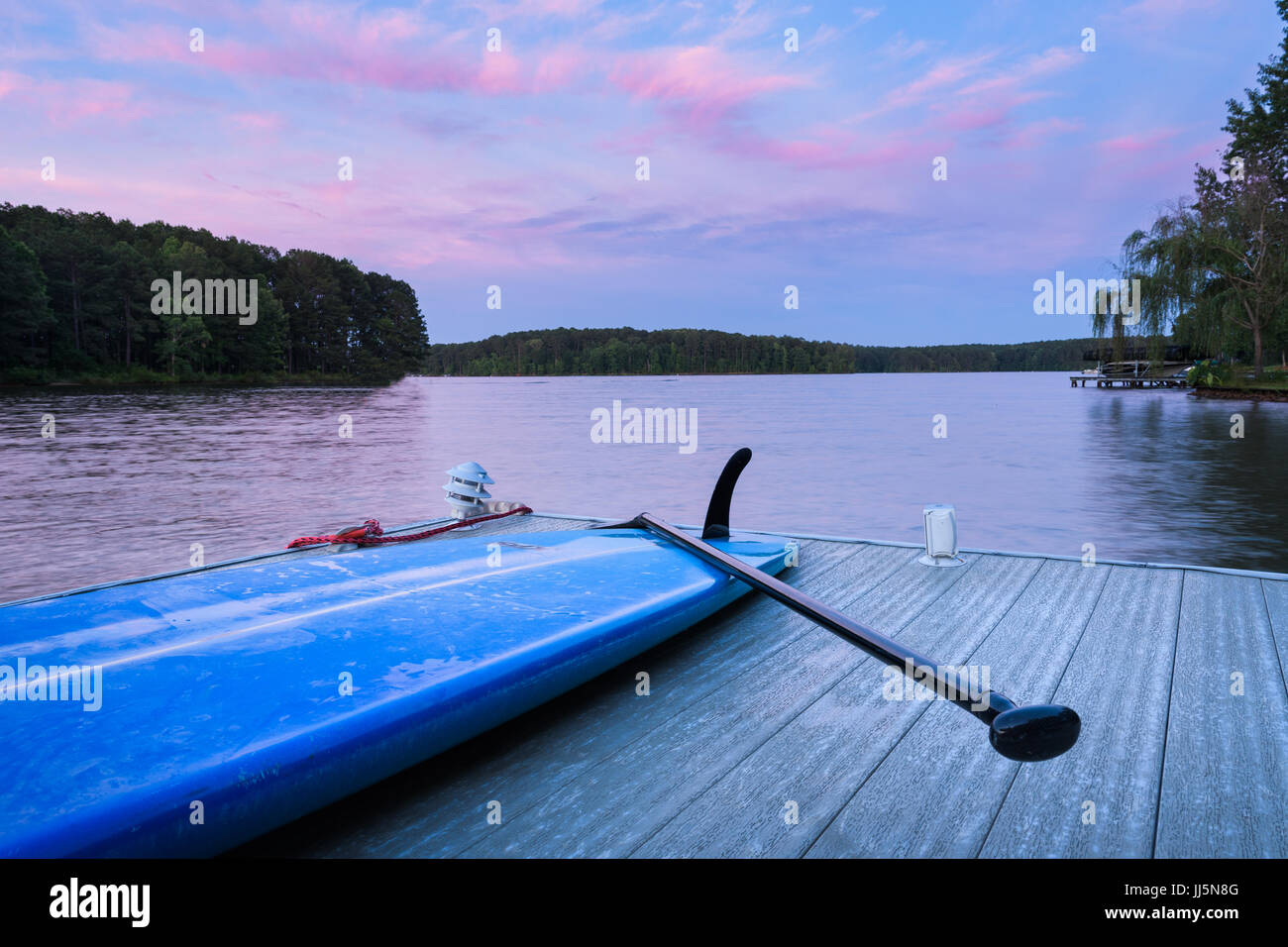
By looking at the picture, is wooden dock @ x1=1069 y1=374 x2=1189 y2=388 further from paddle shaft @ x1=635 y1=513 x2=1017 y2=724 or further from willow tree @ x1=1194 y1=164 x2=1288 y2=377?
paddle shaft @ x1=635 y1=513 x2=1017 y2=724

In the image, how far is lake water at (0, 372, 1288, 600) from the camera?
24.8ft

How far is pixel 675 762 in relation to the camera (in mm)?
1790

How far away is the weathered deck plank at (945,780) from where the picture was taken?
1.46 meters

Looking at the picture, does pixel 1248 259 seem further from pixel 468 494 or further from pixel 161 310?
pixel 161 310

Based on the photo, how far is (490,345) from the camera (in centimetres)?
9994

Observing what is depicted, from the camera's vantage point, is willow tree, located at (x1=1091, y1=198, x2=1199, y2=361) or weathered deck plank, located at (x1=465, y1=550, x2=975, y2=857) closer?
weathered deck plank, located at (x1=465, y1=550, x2=975, y2=857)

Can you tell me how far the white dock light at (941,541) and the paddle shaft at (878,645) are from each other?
1464mm

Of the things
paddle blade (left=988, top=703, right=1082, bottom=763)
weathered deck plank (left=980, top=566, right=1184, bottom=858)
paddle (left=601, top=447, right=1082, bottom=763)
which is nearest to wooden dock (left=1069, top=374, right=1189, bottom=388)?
weathered deck plank (left=980, top=566, right=1184, bottom=858)

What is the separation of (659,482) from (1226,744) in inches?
388

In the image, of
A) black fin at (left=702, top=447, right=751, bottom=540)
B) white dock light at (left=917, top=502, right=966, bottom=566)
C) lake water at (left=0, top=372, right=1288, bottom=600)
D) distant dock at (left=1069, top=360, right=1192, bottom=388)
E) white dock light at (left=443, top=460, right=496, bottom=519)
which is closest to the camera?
black fin at (left=702, top=447, right=751, bottom=540)

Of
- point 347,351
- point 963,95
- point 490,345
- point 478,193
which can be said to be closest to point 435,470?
point 478,193

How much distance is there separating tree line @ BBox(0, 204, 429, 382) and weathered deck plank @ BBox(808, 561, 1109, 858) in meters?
48.8

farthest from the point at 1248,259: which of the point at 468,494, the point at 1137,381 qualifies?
the point at 468,494
